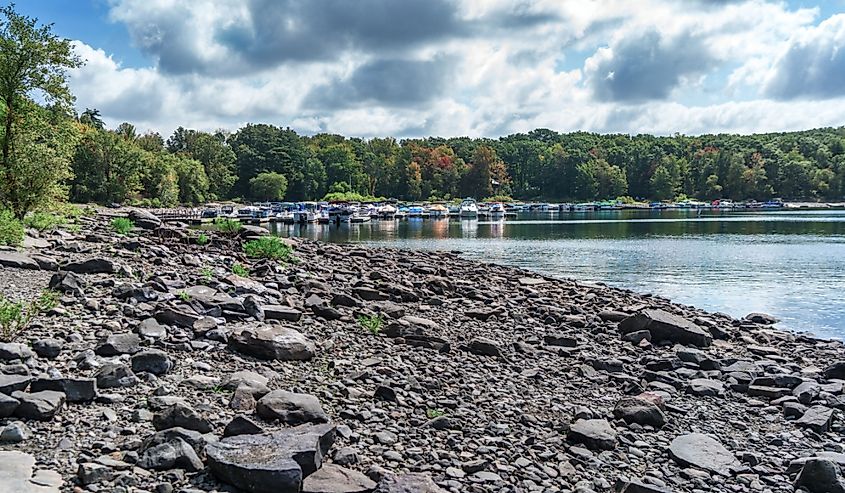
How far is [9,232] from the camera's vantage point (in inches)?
772

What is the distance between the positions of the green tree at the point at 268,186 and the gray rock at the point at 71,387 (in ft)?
501

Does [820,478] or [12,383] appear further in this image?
[820,478]

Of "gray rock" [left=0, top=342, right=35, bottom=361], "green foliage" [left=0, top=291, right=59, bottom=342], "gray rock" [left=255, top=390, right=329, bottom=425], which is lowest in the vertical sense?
"gray rock" [left=255, top=390, right=329, bottom=425]

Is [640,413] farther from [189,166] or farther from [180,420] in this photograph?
[189,166]

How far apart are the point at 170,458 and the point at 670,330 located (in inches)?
563

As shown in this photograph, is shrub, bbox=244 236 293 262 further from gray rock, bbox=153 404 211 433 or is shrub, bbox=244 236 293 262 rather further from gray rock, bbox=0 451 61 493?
gray rock, bbox=0 451 61 493

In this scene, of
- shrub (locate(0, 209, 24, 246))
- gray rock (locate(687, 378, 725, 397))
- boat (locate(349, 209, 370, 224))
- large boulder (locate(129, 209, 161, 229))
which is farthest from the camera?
boat (locate(349, 209, 370, 224))

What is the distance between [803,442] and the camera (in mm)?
10773

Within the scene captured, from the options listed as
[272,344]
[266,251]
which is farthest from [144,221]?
[272,344]

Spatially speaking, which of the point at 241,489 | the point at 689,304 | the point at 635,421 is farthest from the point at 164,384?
the point at 689,304

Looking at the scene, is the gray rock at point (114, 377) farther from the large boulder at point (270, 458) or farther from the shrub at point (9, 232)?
the shrub at point (9, 232)

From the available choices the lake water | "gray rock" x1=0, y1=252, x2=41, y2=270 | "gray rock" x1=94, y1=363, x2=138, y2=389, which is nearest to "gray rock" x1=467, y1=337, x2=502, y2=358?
"gray rock" x1=94, y1=363, x2=138, y2=389

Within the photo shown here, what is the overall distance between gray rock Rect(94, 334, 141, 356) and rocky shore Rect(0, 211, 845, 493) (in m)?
0.03

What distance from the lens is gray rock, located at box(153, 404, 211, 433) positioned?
8.12m
